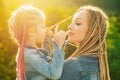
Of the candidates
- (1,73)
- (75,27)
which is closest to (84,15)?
(75,27)

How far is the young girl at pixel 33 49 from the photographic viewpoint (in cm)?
474

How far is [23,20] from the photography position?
493 centimetres

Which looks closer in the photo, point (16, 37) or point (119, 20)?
point (16, 37)

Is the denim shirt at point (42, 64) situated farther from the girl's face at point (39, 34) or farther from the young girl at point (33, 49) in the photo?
the girl's face at point (39, 34)

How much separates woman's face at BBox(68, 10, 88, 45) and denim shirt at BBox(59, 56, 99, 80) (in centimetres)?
16

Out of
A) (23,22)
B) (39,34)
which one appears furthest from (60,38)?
(23,22)

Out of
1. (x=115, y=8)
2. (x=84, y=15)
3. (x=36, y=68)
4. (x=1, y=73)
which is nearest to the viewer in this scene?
(x=36, y=68)

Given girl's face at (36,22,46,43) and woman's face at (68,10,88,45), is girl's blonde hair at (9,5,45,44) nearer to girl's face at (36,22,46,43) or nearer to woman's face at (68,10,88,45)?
girl's face at (36,22,46,43)

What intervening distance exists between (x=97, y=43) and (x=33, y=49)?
546 millimetres

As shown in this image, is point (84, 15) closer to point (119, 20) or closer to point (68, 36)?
point (68, 36)

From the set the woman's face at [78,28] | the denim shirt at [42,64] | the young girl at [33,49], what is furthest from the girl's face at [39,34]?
the woman's face at [78,28]

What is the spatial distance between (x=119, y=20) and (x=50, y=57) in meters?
22.3

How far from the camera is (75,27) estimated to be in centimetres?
502

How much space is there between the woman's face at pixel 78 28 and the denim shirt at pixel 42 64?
0.74 feet
